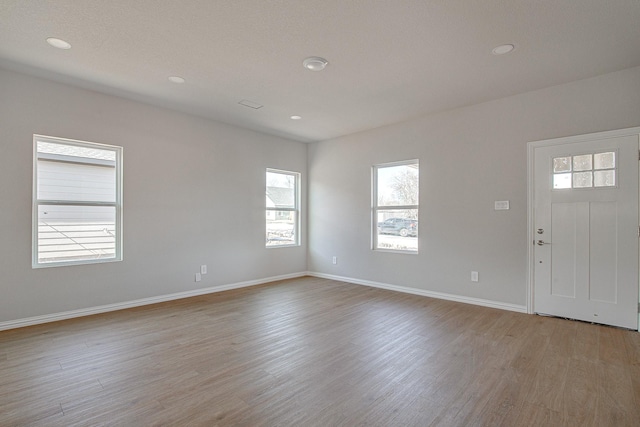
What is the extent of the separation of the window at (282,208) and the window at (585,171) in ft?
14.0

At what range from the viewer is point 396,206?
529cm

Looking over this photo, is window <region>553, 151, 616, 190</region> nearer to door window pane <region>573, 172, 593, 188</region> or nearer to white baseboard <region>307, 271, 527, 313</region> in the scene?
door window pane <region>573, 172, 593, 188</region>

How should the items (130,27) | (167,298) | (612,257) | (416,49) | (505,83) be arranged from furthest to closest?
1. (167,298)
2. (505,83)
3. (612,257)
4. (416,49)
5. (130,27)

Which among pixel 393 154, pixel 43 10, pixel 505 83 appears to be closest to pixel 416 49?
pixel 505 83

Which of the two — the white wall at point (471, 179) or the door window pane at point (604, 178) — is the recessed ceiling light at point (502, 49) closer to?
the white wall at point (471, 179)

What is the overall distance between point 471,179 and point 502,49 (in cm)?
187

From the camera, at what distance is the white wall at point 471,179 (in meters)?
3.59

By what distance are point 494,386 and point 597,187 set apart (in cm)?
271

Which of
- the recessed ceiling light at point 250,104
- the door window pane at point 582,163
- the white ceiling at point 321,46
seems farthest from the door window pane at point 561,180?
the recessed ceiling light at point 250,104

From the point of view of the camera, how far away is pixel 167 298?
4500mm

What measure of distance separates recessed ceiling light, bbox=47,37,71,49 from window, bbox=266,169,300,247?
3.42 metres

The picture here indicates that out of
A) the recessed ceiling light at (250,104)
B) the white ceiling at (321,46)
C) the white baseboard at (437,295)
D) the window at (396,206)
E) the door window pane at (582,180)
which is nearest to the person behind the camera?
the white ceiling at (321,46)

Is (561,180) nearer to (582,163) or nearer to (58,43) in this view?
(582,163)

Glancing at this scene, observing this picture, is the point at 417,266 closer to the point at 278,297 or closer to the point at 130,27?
the point at 278,297
